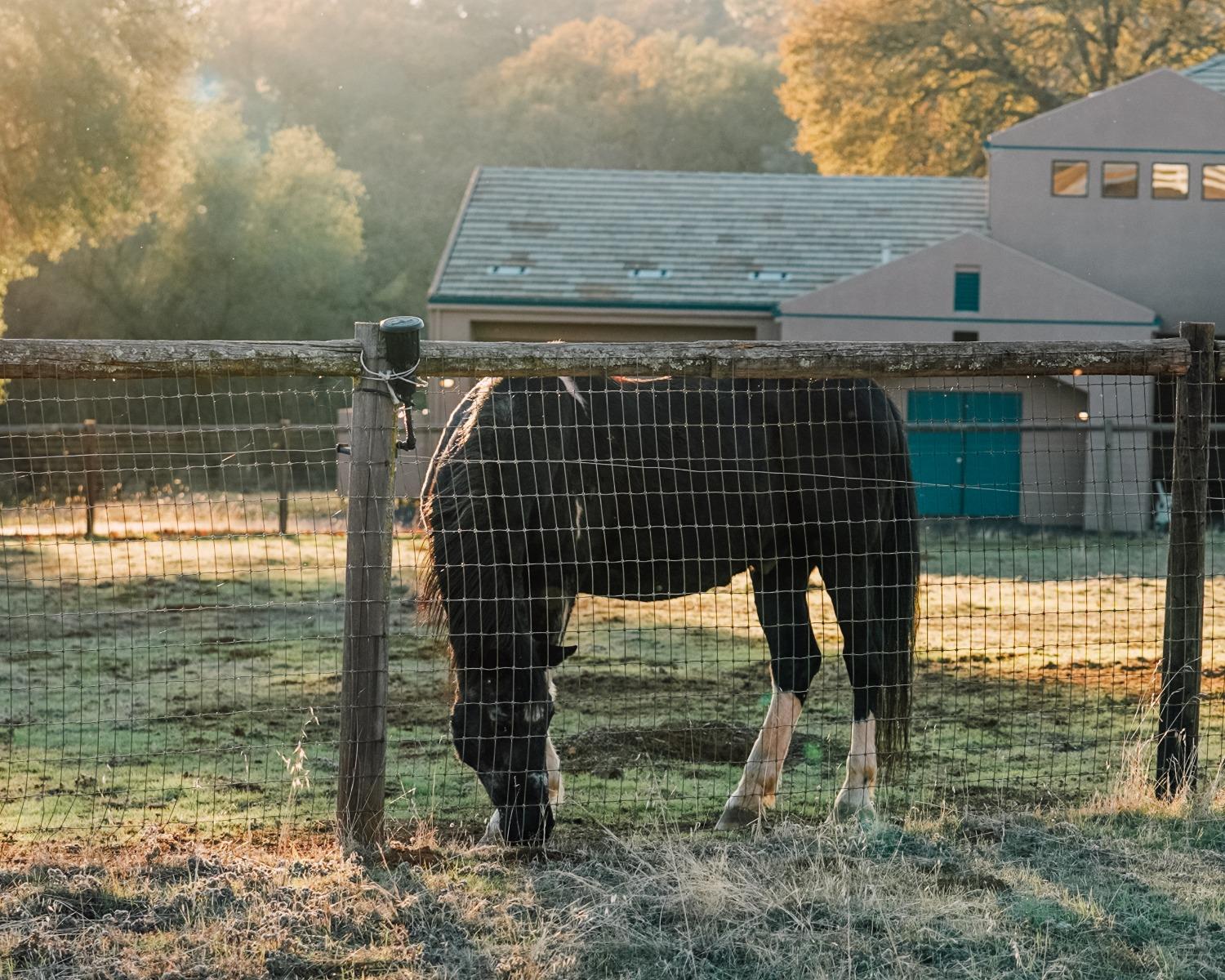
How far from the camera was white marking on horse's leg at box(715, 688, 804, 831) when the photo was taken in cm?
523

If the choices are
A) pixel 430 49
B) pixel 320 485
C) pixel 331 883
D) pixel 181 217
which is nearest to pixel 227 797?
pixel 331 883

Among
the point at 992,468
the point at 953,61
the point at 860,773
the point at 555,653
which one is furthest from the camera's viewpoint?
the point at 953,61

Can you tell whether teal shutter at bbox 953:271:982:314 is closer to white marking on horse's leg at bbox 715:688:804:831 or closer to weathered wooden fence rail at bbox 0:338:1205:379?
weathered wooden fence rail at bbox 0:338:1205:379

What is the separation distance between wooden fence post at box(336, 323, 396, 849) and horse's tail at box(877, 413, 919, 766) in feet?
6.79

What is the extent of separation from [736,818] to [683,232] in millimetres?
16844

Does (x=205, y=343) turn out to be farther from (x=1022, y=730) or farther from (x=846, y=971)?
(x=1022, y=730)

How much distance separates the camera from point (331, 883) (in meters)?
4.21

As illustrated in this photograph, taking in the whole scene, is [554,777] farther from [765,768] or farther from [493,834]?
[765,768]

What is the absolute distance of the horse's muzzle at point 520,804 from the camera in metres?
4.55

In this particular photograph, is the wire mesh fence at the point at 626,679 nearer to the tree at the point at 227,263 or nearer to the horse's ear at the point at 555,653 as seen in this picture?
the horse's ear at the point at 555,653

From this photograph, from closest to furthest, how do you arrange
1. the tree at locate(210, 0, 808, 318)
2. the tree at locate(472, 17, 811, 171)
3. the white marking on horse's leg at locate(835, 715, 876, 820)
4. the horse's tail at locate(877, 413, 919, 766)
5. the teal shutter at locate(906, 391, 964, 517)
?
the white marking on horse's leg at locate(835, 715, 876, 820) < the horse's tail at locate(877, 413, 919, 766) < the teal shutter at locate(906, 391, 964, 517) < the tree at locate(210, 0, 808, 318) < the tree at locate(472, 17, 811, 171)

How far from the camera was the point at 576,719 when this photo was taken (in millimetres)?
7035

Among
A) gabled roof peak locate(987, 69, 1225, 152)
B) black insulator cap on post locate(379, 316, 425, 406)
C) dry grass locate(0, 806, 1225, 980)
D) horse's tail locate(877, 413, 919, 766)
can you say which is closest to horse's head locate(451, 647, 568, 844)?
dry grass locate(0, 806, 1225, 980)

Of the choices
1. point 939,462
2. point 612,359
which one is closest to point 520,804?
point 612,359
